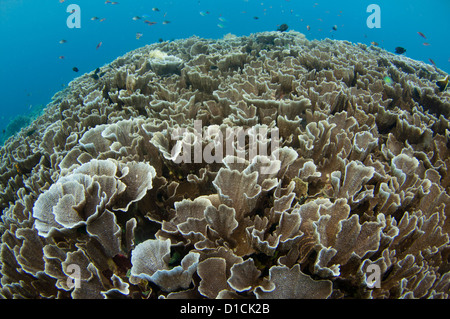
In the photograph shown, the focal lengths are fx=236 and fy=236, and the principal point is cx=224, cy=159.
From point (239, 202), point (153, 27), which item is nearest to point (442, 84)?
point (239, 202)

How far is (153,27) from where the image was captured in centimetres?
11894

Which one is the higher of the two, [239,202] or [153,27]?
[153,27]

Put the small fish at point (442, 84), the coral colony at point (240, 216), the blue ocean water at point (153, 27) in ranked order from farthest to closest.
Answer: the blue ocean water at point (153, 27) < the small fish at point (442, 84) < the coral colony at point (240, 216)

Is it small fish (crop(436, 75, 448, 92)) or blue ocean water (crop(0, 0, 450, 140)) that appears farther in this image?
blue ocean water (crop(0, 0, 450, 140))

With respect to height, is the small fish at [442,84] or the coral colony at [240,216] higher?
the small fish at [442,84]

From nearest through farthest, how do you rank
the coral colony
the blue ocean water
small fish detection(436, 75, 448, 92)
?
1. the coral colony
2. small fish detection(436, 75, 448, 92)
3. the blue ocean water

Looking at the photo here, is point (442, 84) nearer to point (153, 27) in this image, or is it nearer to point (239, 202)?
point (239, 202)

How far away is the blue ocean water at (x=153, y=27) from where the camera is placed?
104625 mm

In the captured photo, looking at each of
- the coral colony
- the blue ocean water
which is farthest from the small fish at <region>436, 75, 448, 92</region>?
the blue ocean water

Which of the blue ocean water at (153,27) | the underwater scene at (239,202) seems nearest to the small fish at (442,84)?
the underwater scene at (239,202)

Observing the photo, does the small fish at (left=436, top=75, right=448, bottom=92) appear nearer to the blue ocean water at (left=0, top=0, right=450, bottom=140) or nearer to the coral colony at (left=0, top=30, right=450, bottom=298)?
the coral colony at (left=0, top=30, right=450, bottom=298)

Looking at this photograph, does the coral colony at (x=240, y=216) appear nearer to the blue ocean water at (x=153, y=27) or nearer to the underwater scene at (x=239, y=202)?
the underwater scene at (x=239, y=202)

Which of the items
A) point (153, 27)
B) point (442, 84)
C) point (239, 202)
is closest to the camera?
point (239, 202)

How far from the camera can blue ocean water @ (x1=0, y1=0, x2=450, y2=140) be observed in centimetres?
10462
